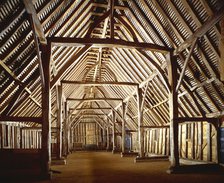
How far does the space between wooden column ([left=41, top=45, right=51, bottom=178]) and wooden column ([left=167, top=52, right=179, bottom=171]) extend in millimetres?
3774

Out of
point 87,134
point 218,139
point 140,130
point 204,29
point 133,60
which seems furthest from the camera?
point 87,134

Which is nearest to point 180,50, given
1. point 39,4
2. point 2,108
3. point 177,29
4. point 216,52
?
point 177,29

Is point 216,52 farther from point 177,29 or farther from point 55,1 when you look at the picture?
point 55,1

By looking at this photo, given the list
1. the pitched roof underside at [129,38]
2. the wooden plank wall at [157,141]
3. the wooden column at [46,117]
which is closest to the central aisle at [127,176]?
the wooden column at [46,117]

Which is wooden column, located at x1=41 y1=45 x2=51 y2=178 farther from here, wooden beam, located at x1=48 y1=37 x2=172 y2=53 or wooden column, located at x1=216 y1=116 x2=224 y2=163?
wooden column, located at x1=216 y1=116 x2=224 y2=163

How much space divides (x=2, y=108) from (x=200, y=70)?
6.98m

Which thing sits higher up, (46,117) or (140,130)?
(46,117)

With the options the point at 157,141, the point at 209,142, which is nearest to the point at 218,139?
the point at 209,142

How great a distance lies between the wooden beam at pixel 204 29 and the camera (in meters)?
6.34

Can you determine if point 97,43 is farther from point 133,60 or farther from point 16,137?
point 16,137

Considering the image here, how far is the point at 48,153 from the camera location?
7.80 m

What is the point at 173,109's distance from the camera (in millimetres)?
8734

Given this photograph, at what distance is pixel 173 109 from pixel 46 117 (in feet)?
12.9

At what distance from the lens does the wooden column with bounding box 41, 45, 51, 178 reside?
7633mm
